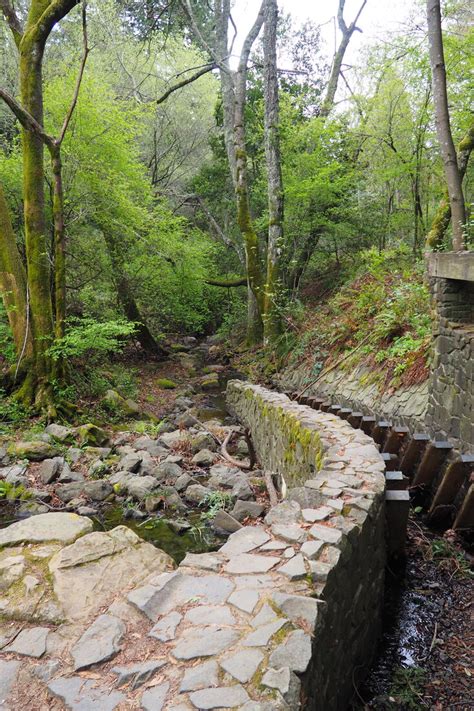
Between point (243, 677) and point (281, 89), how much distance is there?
61.6ft

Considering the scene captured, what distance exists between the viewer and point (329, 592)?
257cm

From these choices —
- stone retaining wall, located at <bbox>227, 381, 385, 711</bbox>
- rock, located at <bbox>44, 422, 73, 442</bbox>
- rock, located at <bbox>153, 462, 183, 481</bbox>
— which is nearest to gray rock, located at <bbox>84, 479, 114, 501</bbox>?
rock, located at <bbox>153, 462, 183, 481</bbox>

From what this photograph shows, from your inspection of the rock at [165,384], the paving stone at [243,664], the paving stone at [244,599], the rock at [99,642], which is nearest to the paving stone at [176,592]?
the paving stone at [244,599]

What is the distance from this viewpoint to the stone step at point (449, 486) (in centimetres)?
474

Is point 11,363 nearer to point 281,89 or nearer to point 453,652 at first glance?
point 453,652

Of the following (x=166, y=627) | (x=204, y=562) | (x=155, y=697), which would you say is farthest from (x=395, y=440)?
(x=155, y=697)

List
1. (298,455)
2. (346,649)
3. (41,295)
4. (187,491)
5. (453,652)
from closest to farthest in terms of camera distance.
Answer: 1. (346,649)
2. (453,652)
3. (298,455)
4. (187,491)
5. (41,295)

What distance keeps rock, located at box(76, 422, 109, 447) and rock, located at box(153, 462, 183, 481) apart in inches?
64.3

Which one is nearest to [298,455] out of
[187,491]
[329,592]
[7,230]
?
[187,491]

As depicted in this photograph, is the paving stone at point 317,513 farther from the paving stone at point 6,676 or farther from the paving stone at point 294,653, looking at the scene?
the paving stone at point 6,676

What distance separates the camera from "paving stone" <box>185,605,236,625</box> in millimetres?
2320

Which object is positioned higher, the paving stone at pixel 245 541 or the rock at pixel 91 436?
the paving stone at pixel 245 541

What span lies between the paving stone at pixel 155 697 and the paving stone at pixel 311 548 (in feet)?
3.70

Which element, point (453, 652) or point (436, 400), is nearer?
point (453, 652)
